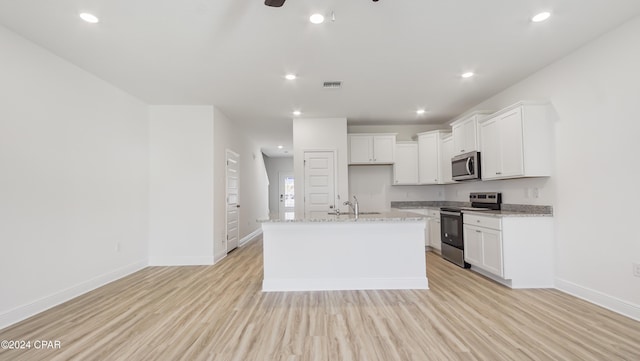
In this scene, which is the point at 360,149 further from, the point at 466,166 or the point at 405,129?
the point at 466,166

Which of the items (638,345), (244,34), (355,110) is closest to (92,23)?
(244,34)

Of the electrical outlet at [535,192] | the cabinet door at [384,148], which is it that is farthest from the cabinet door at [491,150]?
the cabinet door at [384,148]

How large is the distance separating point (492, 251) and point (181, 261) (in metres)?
4.57

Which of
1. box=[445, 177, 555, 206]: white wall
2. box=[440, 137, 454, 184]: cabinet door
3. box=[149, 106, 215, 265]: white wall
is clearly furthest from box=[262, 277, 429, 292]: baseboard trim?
box=[440, 137, 454, 184]: cabinet door

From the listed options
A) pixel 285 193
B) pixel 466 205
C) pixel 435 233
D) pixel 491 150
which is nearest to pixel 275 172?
pixel 285 193

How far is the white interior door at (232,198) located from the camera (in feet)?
18.4

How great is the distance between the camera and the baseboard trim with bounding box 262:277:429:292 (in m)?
3.41

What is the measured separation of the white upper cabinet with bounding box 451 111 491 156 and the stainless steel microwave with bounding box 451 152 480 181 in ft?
0.36

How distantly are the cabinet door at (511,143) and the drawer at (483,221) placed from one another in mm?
615

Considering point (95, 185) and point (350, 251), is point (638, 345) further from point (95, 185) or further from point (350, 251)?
point (95, 185)

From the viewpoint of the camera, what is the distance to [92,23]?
2.53 m

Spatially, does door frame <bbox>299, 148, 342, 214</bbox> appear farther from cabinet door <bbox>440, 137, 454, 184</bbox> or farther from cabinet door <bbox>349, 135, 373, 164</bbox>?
cabinet door <bbox>440, 137, 454, 184</bbox>

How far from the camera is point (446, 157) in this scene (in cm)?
540

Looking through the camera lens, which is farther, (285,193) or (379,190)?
(285,193)
